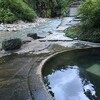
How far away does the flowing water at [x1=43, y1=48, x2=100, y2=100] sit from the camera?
21.9ft

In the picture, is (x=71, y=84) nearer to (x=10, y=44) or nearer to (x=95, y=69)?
(x=95, y=69)

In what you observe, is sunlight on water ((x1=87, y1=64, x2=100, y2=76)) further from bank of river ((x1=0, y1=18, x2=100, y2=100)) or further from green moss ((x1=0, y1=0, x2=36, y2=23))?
green moss ((x1=0, y1=0, x2=36, y2=23))

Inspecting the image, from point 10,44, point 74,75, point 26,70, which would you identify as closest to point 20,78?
point 26,70

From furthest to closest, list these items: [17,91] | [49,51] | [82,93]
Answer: [49,51]
[82,93]
[17,91]

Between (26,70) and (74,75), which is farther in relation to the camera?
(74,75)

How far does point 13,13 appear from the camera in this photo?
26.9 metres

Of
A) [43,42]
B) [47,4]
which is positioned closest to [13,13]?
[47,4]

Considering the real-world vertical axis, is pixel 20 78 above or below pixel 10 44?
above

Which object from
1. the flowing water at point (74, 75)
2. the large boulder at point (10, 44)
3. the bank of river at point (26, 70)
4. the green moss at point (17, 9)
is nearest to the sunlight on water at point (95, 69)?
the flowing water at point (74, 75)

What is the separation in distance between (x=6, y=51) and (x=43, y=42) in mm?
2254

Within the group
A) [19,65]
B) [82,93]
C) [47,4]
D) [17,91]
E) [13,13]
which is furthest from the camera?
[47,4]

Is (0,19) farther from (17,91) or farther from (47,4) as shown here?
(17,91)

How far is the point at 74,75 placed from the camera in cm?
824

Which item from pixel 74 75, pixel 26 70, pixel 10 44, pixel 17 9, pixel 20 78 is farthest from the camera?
pixel 17 9
